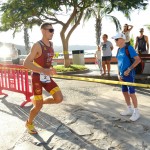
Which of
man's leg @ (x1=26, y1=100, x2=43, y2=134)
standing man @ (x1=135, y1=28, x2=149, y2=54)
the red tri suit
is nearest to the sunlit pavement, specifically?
man's leg @ (x1=26, y1=100, x2=43, y2=134)

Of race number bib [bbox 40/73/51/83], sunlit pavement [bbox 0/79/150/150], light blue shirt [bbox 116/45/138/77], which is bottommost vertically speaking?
sunlit pavement [bbox 0/79/150/150]

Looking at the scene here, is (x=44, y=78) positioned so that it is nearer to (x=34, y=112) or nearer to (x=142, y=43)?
(x=34, y=112)

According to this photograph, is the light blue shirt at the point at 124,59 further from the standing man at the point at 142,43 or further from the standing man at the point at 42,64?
the standing man at the point at 142,43

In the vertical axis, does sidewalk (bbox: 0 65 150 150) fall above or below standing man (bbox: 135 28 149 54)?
below

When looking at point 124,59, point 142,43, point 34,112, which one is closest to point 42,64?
point 34,112

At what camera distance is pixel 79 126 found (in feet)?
17.7

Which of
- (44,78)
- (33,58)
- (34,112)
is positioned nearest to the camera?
(33,58)

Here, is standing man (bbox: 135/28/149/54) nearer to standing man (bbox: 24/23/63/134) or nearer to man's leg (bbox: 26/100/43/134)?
standing man (bbox: 24/23/63/134)

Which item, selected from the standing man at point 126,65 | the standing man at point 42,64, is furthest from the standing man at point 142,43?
the standing man at point 42,64

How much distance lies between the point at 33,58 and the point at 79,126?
1656mm

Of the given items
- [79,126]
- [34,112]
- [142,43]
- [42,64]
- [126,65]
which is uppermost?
[142,43]

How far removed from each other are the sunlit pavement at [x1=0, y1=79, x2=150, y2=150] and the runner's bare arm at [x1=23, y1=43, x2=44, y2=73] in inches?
50.8

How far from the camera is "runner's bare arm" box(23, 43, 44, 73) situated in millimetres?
Answer: 4656

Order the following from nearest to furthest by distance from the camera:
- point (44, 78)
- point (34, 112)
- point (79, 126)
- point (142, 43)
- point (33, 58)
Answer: point (33, 58), point (44, 78), point (34, 112), point (79, 126), point (142, 43)
